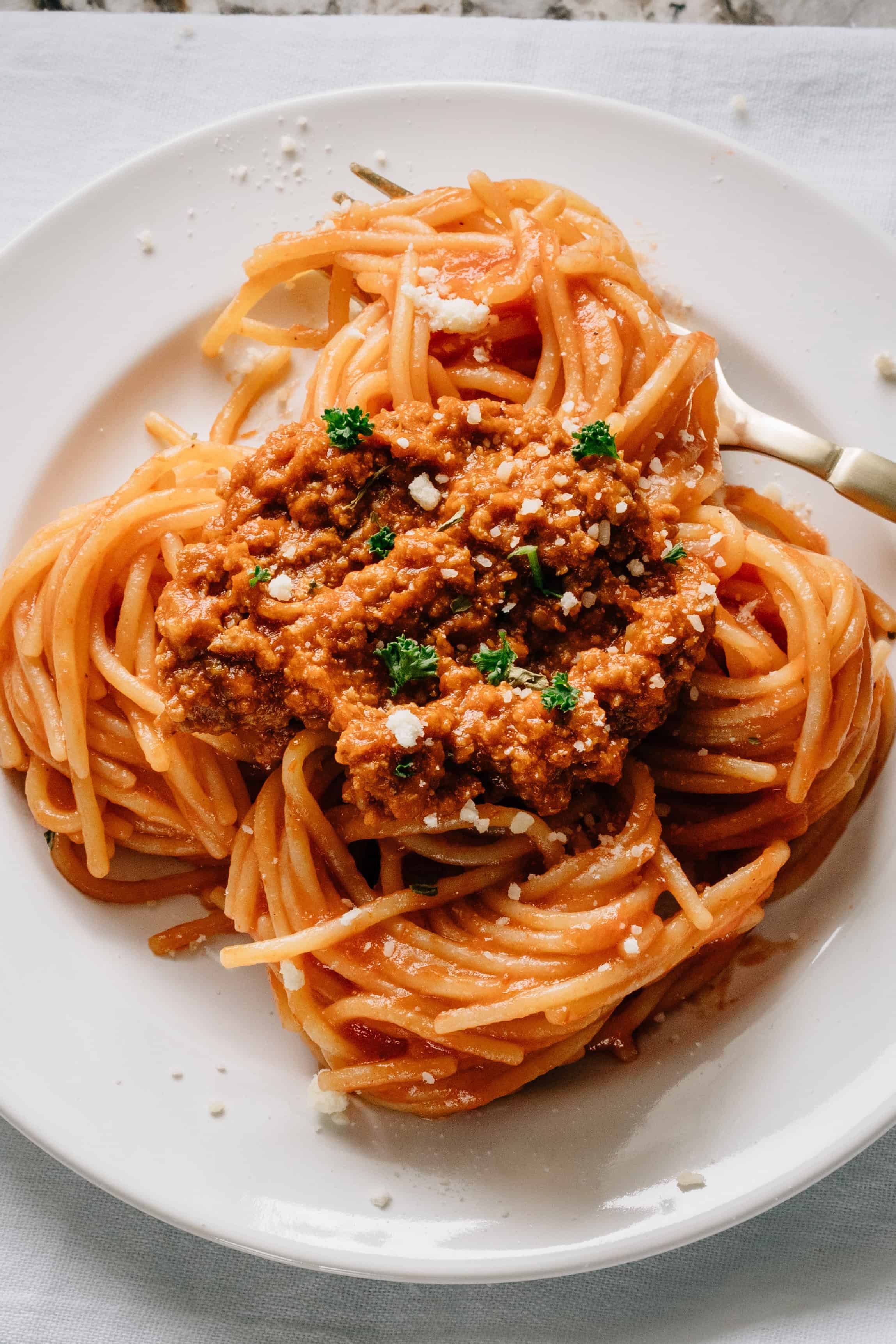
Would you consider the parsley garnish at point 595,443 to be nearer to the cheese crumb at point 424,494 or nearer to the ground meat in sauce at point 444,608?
the ground meat in sauce at point 444,608

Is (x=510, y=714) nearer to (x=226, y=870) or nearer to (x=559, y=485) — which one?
(x=559, y=485)

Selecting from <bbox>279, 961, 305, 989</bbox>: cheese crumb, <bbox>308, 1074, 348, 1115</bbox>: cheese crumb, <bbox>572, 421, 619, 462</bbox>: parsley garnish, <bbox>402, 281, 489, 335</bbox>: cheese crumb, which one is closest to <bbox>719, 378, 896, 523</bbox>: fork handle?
<bbox>572, 421, 619, 462</bbox>: parsley garnish

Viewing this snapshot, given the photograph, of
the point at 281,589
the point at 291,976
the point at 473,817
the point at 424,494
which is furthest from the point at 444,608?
the point at 291,976

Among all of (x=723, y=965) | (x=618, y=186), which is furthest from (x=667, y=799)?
(x=618, y=186)

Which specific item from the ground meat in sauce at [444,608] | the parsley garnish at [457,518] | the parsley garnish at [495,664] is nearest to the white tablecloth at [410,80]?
the ground meat in sauce at [444,608]

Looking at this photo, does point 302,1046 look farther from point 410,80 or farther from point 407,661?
point 410,80
